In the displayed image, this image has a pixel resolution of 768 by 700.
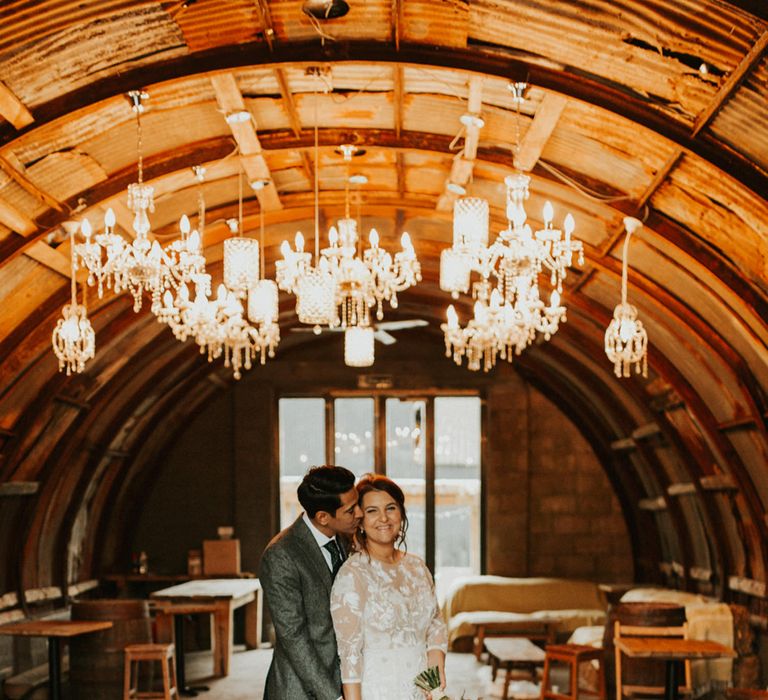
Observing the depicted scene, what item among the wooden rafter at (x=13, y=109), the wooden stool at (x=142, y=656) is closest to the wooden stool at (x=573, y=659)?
the wooden stool at (x=142, y=656)

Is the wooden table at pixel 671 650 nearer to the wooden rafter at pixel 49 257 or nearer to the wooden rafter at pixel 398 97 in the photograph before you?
the wooden rafter at pixel 398 97

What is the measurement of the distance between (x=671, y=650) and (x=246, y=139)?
14.9ft

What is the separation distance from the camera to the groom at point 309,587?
156 inches

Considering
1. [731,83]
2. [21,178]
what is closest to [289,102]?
[21,178]

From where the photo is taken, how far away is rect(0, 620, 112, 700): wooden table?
28.9 ft

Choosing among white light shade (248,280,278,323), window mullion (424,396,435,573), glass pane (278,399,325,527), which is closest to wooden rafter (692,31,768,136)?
white light shade (248,280,278,323)

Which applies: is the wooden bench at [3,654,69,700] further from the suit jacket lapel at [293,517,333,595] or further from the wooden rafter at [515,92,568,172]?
the suit jacket lapel at [293,517,333,595]

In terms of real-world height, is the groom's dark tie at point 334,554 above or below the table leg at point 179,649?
above

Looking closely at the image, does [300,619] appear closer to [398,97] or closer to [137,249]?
[137,249]

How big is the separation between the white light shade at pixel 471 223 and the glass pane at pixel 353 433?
929cm

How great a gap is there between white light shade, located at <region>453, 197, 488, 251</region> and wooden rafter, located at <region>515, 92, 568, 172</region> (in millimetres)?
384

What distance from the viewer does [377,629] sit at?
396cm

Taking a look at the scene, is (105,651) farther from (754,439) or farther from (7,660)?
(754,439)

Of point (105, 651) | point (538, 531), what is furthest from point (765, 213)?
point (538, 531)
